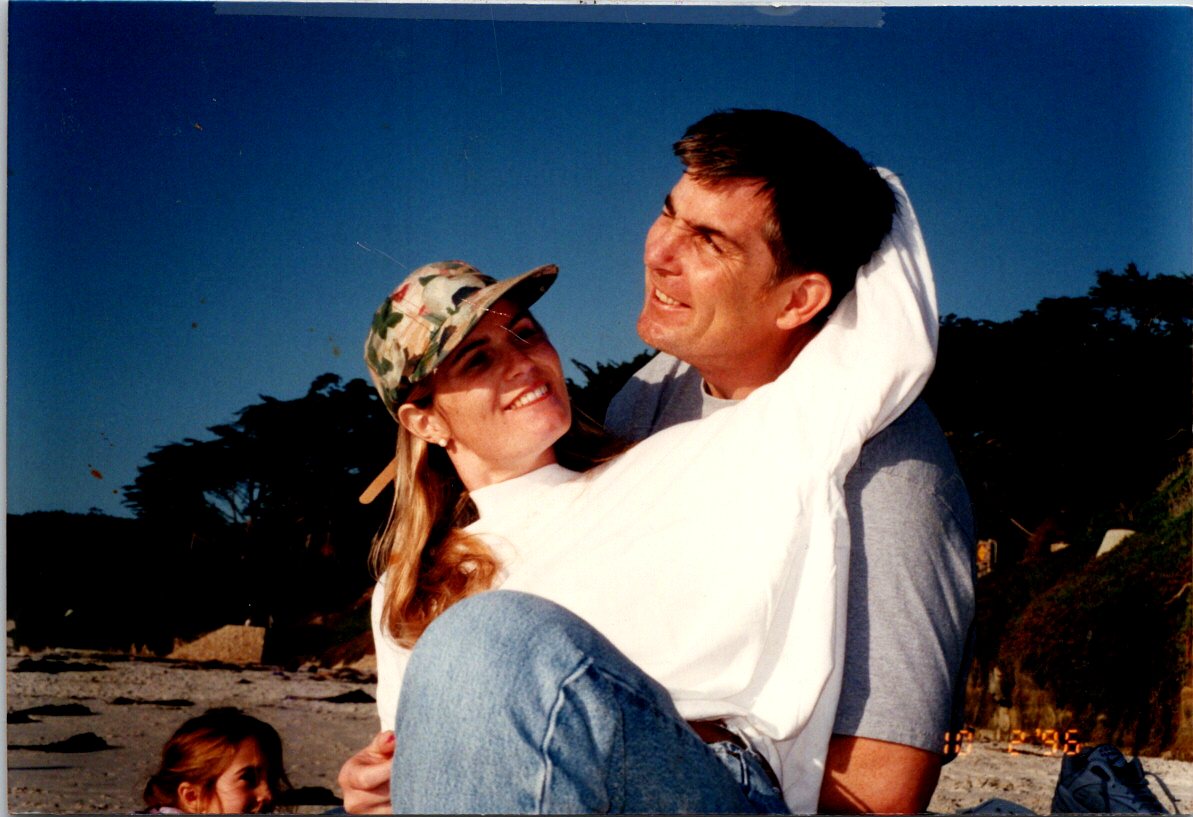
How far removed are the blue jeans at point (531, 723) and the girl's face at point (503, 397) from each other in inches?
22.3

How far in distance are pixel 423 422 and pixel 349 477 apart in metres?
0.18

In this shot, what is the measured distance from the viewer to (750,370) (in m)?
2.06

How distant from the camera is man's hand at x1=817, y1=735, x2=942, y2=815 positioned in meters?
1.79

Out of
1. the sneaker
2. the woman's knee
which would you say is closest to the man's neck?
the woman's knee

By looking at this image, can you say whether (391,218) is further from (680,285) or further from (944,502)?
(944,502)

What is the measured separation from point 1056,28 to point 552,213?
2.99 ft

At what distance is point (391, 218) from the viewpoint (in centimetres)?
212

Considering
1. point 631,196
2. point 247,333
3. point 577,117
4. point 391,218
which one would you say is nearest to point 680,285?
point 631,196

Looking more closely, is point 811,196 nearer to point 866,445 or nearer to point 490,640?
point 866,445

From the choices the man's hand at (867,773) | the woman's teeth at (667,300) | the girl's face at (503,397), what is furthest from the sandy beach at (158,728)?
the woman's teeth at (667,300)

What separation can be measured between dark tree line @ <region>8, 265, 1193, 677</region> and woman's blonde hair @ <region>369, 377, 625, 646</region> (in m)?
0.04

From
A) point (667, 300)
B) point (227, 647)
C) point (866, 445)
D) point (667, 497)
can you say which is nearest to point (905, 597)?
point (866, 445)

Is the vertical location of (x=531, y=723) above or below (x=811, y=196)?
below

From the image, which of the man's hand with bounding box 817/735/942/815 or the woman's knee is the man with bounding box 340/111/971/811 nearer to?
the man's hand with bounding box 817/735/942/815
